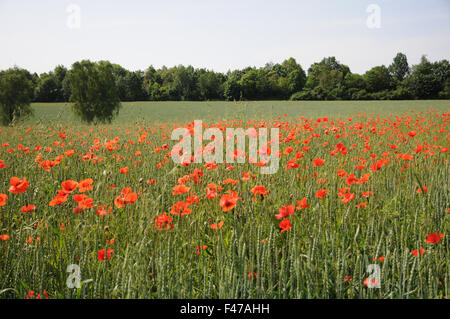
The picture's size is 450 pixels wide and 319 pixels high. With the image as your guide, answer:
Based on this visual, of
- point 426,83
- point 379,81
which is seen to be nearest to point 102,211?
point 426,83

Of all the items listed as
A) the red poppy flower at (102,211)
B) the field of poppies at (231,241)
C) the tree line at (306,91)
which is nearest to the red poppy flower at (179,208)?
the field of poppies at (231,241)

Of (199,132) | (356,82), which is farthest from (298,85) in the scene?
(199,132)

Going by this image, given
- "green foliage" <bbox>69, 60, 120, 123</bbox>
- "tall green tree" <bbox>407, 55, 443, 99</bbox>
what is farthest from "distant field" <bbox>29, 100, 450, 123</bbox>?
"tall green tree" <bbox>407, 55, 443, 99</bbox>

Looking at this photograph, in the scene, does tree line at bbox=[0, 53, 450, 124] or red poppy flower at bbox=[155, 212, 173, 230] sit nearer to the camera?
red poppy flower at bbox=[155, 212, 173, 230]

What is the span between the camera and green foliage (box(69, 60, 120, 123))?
45.0 feet

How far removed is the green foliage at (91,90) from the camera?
1372 cm

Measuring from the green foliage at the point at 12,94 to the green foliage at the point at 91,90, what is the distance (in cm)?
320

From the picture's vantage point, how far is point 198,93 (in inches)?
1989

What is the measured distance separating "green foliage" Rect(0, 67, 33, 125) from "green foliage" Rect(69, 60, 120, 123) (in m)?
3.20

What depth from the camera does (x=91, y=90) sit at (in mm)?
13820

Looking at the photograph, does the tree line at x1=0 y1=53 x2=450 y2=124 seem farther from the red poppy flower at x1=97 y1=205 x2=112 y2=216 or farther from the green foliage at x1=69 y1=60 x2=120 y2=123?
the red poppy flower at x1=97 y1=205 x2=112 y2=216

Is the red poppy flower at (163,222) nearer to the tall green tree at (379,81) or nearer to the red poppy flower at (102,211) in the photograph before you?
the red poppy flower at (102,211)

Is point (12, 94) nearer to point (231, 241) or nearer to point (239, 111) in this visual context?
point (239, 111)
